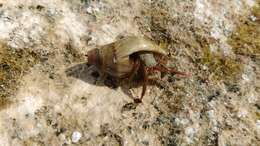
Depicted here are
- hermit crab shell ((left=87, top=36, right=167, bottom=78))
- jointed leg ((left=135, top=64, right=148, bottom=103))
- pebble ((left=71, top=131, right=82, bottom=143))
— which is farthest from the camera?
jointed leg ((left=135, top=64, right=148, bottom=103))

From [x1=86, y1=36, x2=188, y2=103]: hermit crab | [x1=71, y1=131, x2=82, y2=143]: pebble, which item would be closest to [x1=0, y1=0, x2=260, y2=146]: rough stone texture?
[x1=71, y1=131, x2=82, y2=143]: pebble

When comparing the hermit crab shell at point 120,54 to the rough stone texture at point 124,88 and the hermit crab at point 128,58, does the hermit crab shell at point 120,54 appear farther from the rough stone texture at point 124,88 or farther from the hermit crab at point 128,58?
the rough stone texture at point 124,88

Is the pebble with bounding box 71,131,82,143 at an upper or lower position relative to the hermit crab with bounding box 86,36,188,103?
lower

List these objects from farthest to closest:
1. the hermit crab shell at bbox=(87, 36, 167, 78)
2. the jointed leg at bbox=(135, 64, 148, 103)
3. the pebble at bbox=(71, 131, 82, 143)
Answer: the jointed leg at bbox=(135, 64, 148, 103) < the hermit crab shell at bbox=(87, 36, 167, 78) < the pebble at bbox=(71, 131, 82, 143)

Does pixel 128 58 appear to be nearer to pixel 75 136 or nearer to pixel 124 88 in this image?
pixel 124 88

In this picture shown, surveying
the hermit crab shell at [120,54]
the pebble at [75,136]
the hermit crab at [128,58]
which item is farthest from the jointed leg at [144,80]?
the pebble at [75,136]

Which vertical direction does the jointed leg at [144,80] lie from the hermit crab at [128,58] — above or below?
below

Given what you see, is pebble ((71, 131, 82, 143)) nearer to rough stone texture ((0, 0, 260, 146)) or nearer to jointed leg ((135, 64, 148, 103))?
rough stone texture ((0, 0, 260, 146))

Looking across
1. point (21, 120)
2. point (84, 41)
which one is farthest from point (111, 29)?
point (21, 120)
